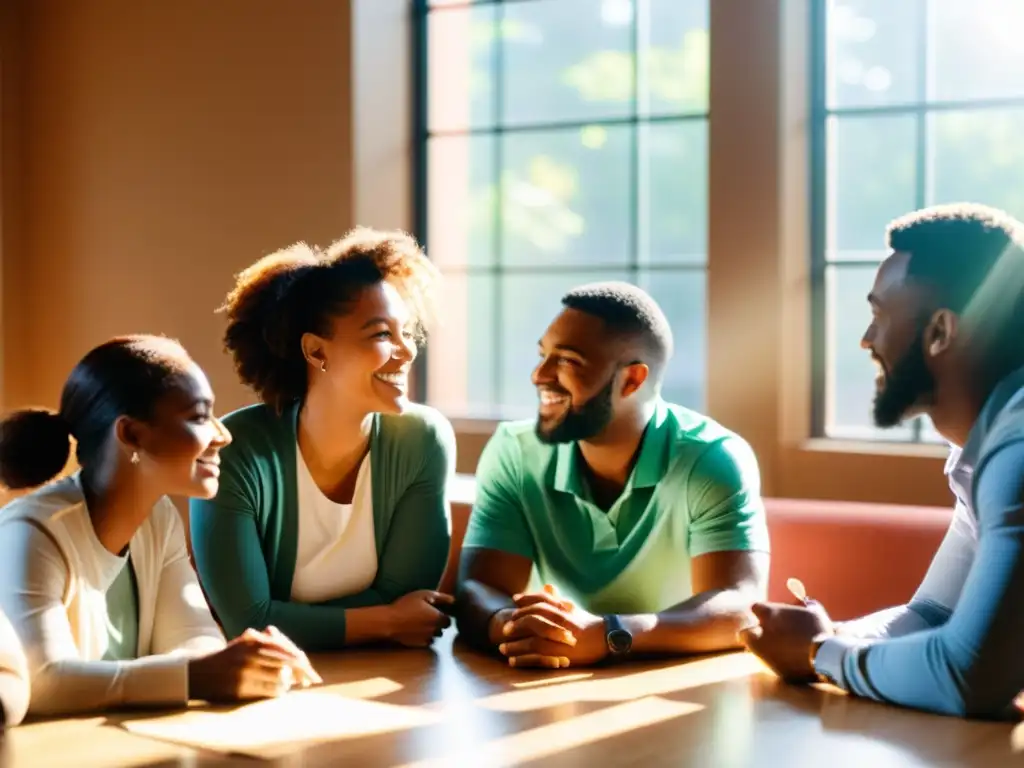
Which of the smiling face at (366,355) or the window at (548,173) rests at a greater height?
the window at (548,173)

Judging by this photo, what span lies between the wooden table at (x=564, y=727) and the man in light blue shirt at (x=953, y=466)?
55mm

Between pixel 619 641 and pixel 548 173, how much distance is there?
2.37 m

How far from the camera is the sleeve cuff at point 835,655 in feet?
6.87

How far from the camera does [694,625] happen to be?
7.71 feet

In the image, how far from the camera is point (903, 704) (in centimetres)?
201

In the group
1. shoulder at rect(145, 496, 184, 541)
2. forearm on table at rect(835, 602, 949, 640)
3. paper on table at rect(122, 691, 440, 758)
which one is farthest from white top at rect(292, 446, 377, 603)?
forearm on table at rect(835, 602, 949, 640)

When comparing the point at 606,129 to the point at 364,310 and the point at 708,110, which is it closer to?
the point at 708,110

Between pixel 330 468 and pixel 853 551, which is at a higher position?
pixel 330 468

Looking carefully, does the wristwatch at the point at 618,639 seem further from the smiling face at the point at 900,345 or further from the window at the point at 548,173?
the window at the point at 548,173

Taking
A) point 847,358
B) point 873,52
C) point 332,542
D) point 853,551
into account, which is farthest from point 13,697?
point 873,52

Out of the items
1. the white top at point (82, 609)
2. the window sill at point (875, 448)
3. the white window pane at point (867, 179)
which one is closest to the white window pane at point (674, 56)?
the white window pane at point (867, 179)

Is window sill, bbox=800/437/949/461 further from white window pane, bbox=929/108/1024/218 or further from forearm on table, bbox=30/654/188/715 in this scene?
forearm on table, bbox=30/654/188/715

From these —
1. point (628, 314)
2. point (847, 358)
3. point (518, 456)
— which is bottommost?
point (518, 456)

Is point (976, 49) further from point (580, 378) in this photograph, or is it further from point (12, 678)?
point (12, 678)
